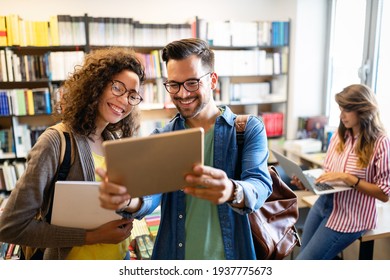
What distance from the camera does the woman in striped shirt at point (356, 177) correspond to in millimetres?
1825

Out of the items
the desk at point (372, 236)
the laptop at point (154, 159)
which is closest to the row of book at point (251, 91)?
the desk at point (372, 236)

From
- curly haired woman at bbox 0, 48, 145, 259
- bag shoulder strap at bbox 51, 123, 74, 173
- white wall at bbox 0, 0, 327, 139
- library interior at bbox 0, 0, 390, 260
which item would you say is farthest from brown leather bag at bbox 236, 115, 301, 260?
white wall at bbox 0, 0, 327, 139

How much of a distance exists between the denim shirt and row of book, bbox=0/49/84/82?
2344mm

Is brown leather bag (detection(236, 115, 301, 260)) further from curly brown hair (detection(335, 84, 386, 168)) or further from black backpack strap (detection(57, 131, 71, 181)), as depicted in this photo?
curly brown hair (detection(335, 84, 386, 168))

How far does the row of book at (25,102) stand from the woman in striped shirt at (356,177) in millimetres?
2543

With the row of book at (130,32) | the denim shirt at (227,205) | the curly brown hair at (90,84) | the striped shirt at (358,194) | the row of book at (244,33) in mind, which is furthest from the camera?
the row of book at (244,33)

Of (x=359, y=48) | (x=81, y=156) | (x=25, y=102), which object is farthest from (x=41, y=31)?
(x=359, y=48)

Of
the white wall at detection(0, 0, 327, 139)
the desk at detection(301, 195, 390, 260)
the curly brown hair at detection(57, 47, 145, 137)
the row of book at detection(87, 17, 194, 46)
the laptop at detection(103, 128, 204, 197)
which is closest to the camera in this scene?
the laptop at detection(103, 128, 204, 197)

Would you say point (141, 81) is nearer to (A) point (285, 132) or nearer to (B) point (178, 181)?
(B) point (178, 181)

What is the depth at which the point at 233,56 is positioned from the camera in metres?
3.59

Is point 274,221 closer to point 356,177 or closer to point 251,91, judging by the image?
point 356,177

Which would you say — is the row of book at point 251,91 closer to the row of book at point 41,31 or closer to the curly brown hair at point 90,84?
the row of book at point 41,31

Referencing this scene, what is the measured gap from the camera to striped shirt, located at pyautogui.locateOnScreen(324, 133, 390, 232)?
5.94 feet
